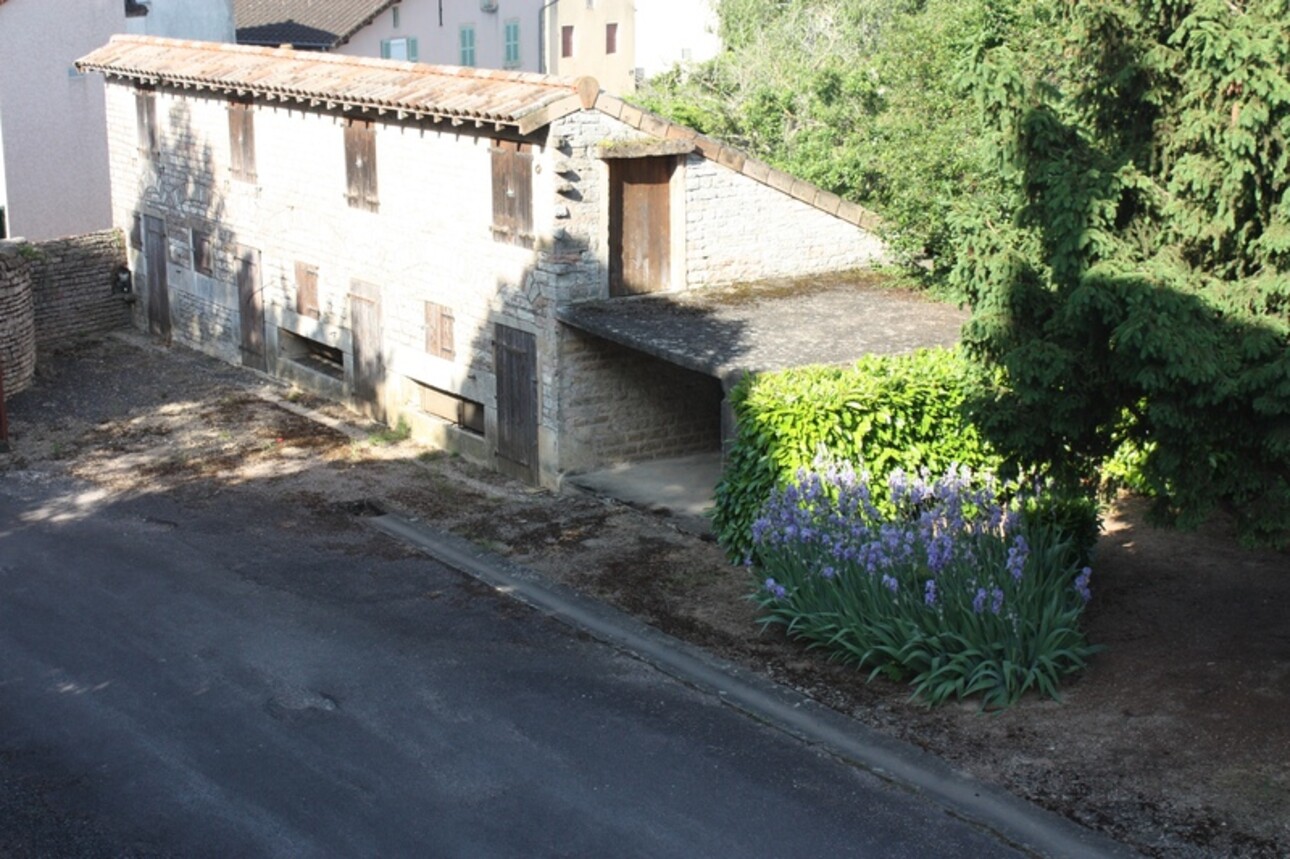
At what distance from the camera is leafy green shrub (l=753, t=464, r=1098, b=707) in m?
12.4

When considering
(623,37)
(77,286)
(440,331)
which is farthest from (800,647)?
(623,37)

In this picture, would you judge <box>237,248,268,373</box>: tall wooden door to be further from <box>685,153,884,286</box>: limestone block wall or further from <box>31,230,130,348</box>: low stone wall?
<box>685,153,884,286</box>: limestone block wall

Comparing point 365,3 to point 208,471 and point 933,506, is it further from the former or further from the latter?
point 933,506

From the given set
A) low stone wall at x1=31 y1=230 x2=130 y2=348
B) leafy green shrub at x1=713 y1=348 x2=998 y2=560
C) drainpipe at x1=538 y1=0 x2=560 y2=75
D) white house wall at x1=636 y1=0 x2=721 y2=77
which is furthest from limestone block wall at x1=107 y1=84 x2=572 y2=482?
white house wall at x1=636 y1=0 x2=721 y2=77

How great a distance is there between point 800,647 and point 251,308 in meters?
13.3

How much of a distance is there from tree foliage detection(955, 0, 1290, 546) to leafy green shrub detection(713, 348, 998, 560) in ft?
10.3

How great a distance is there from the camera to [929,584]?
12453 millimetres

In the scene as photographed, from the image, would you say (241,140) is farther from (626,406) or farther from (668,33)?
(668,33)

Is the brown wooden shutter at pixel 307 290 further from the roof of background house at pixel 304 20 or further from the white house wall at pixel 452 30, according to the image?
the white house wall at pixel 452 30

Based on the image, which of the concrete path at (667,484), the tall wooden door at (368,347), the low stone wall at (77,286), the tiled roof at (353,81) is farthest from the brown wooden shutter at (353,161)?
the low stone wall at (77,286)

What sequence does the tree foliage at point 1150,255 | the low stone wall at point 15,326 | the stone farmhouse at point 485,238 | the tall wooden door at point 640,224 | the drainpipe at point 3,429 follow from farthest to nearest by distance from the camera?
the low stone wall at point 15,326
the drainpipe at point 3,429
the tall wooden door at point 640,224
the stone farmhouse at point 485,238
the tree foliage at point 1150,255

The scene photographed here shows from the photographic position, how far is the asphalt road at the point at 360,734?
10.4m

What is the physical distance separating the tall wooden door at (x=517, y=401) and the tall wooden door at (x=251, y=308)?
6.37 m

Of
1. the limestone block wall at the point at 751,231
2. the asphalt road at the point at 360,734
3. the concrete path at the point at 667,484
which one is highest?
the limestone block wall at the point at 751,231
